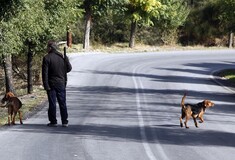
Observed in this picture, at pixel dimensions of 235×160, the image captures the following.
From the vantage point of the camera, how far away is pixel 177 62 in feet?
134

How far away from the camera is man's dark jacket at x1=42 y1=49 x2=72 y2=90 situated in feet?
42.4

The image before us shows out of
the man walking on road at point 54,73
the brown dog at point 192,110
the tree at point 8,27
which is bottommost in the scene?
the brown dog at point 192,110

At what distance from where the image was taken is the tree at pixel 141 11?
51.1m

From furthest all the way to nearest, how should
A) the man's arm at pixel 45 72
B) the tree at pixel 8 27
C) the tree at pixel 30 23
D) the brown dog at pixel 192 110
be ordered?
the tree at pixel 30 23 → the tree at pixel 8 27 → the brown dog at pixel 192 110 → the man's arm at pixel 45 72

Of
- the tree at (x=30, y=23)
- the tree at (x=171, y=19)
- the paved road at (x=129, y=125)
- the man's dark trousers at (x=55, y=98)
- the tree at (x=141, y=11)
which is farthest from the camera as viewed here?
the tree at (x=171, y=19)

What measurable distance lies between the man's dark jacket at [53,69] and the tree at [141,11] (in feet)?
126

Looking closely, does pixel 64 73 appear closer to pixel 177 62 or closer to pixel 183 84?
pixel 183 84

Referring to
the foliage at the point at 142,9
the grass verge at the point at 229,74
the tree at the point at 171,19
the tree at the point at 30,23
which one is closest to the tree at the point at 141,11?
the foliage at the point at 142,9

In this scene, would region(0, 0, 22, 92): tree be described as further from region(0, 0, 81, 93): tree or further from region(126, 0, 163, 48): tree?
region(126, 0, 163, 48): tree

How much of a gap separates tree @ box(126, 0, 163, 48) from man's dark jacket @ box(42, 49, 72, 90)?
38.4m

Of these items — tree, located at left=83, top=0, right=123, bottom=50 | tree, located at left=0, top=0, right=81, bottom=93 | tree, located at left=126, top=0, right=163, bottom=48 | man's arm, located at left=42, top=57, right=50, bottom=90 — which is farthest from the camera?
tree, located at left=126, top=0, right=163, bottom=48

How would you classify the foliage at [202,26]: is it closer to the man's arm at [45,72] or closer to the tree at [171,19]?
the tree at [171,19]

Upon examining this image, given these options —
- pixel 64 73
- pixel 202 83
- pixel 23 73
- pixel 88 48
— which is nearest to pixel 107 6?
pixel 88 48

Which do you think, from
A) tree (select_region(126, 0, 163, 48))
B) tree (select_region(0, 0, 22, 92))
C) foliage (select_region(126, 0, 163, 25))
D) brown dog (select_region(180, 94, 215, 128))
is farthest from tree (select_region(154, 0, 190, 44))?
brown dog (select_region(180, 94, 215, 128))
